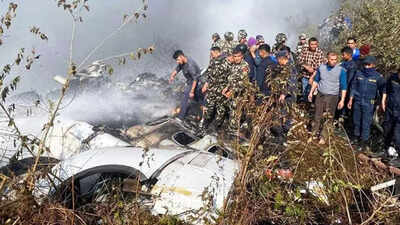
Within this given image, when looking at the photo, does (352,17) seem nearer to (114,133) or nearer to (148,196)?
(114,133)

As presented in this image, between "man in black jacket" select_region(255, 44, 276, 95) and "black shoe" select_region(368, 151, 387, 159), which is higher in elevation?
"man in black jacket" select_region(255, 44, 276, 95)

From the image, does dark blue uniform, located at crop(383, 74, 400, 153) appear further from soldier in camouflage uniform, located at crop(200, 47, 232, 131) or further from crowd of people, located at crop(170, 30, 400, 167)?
soldier in camouflage uniform, located at crop(200, 47, 232, 131)

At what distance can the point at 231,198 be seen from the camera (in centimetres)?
342

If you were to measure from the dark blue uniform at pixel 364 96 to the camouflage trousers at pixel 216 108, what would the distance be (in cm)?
210

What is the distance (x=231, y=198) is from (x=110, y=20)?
60.1 feet

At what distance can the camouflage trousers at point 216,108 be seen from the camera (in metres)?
6.70

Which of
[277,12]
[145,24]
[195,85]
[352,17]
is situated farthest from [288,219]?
→ [277,12]

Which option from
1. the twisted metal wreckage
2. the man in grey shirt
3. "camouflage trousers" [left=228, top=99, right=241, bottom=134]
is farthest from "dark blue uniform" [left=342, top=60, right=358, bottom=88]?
the man in grey shirt

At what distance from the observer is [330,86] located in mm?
6027

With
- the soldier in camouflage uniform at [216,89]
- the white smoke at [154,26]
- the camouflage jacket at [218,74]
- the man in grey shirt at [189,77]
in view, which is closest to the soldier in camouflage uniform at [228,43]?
the man in grey shirt at [189,77]

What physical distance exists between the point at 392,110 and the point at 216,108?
2.78 meters

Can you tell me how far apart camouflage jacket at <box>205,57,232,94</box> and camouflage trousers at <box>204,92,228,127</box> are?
0.11 meters

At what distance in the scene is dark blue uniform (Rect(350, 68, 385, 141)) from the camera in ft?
19.5

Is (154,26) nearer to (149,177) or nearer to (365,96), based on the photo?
(365,96)
